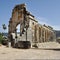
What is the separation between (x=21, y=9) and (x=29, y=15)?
2.18 m

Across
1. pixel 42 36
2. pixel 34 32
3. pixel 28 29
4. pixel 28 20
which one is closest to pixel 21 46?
pixel 28 29

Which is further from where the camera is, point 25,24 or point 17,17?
point 17,17

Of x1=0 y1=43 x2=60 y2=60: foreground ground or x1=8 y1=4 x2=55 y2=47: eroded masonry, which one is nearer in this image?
x1=0 y1=43 x2=60 y2=60: foreground ground

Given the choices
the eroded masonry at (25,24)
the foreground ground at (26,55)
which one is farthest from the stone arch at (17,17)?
the foreground ground at (26,55)

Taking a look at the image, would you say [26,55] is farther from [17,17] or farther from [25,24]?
[17,17]

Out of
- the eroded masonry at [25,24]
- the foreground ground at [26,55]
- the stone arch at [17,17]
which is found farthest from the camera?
the stone arch at [17,17]

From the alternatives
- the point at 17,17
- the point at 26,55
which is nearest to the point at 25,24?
the point at 17,17

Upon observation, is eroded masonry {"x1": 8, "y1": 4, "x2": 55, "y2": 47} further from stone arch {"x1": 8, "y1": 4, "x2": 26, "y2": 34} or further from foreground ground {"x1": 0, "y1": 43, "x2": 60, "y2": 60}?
foreground ground {"x1": 0, "y1": 43, "x2": 60, "y2": 60}

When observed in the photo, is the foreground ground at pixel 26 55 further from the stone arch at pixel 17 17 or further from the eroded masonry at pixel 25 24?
the stone arch at pixel 17 17

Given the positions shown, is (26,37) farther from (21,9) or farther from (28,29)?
Answer: (21,9)

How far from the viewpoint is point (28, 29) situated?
2992cm

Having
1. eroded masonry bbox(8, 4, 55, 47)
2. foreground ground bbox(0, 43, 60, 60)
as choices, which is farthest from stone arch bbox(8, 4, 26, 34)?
foreground ground bbox(0, 43, 60, 60)

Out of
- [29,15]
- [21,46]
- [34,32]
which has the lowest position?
[21,46]

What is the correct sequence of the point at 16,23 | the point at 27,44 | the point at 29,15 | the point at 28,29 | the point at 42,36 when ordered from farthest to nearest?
the point at 42,36, the point at 16,23, the point at 29,15, the point at 28,29, the point at 27,44
